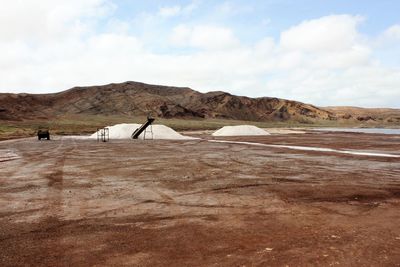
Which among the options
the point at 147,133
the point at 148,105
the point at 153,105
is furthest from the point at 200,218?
the point at 153,105

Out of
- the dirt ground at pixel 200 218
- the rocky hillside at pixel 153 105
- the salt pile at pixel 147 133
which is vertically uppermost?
the rocky hillside at pixel 153 105

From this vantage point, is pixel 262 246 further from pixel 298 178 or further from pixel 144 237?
pixel 298 178

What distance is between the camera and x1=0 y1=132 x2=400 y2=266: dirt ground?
6.43 m

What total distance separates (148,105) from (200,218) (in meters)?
118

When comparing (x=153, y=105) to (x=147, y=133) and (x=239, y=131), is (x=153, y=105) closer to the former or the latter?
(x=239, y=131)

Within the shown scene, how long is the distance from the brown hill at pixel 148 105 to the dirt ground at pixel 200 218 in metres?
86.4

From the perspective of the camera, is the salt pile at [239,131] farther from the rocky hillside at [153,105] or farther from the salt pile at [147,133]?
the rocky hillside at [153,105]

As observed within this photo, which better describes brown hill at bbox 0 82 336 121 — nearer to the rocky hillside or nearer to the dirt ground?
the rocky hillside

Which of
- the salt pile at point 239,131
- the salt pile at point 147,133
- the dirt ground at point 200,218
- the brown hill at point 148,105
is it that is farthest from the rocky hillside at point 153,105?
the dirt ground at point 200,218

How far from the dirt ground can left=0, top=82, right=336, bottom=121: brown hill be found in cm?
8639

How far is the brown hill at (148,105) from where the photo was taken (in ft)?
374

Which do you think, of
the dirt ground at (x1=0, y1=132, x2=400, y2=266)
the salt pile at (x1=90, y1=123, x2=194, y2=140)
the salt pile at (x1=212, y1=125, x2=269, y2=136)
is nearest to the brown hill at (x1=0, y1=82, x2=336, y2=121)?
the salt pile at (x1=90, y1=123, x2=194, y2=140)

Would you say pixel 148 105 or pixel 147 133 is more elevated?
pixel 148 105

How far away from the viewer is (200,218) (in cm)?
888
